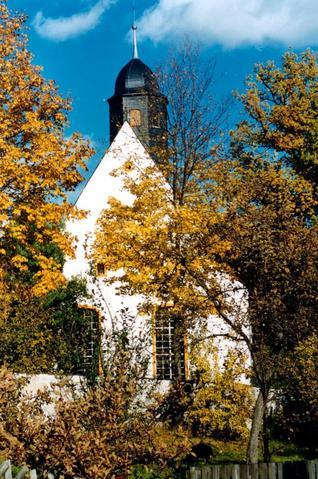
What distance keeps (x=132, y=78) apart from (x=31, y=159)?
79.9 ft

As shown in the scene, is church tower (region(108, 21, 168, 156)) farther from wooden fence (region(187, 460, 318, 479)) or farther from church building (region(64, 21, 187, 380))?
wooden fence (region(187, 460, 318, 479))

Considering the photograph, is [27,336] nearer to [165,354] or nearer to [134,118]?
[165,354]

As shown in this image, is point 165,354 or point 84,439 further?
point 165,354

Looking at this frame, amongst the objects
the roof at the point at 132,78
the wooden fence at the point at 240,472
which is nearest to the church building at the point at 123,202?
the roof at the point at 132,78

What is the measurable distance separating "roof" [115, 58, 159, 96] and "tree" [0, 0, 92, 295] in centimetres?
2077

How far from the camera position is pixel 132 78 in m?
40.8

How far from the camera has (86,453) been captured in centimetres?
652

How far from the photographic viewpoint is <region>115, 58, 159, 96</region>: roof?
3994 cm

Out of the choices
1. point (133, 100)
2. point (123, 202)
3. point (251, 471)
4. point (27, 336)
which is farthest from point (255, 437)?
point (133, 100)

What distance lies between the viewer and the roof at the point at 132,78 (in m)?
39.9

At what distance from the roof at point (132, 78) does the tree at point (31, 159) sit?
20.8 metres

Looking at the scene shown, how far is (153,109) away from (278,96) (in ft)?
26.4

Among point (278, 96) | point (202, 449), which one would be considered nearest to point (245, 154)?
point (278, 96)

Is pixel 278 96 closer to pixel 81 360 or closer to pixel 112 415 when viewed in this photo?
pixel 81 360
